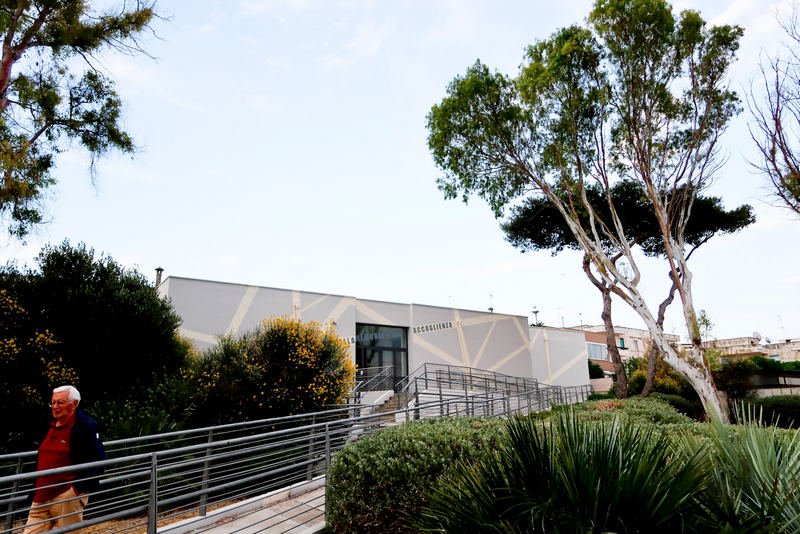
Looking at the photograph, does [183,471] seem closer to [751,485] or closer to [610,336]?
[751,485]

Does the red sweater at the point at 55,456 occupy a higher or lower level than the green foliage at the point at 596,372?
higher

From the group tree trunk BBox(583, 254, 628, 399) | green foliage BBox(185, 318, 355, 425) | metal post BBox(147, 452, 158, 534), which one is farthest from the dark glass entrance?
metal post BBox(147, 452, 158, 534)

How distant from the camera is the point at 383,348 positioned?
2086 cm

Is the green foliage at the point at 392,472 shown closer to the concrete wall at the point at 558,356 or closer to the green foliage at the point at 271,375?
the green foliage at the point at 271,375

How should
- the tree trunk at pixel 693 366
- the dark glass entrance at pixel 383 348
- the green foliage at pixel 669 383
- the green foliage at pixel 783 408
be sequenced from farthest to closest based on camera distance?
the dark glass entrance at pixel 383 348
the green foliage at pixel 669 383
the green foliage at pixel 783 408
the tree trunk at pixel 693 366

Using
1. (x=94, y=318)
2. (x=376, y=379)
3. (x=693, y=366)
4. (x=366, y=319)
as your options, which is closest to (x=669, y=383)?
(x=693, y=366)

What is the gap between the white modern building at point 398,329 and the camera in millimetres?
16484

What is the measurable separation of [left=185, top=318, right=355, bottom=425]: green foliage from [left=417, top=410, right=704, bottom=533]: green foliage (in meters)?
8.46

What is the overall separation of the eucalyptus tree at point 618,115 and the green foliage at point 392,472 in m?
10.5

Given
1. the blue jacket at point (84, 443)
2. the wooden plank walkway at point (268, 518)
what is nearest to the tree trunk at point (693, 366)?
the wooden plank walkway at point (268, 518)

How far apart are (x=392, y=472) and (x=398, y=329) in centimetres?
1750

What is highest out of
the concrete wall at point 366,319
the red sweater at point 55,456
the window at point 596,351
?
the concrete wall at point 366,319

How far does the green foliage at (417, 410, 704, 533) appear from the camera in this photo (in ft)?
6.95

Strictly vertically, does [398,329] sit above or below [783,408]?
above
